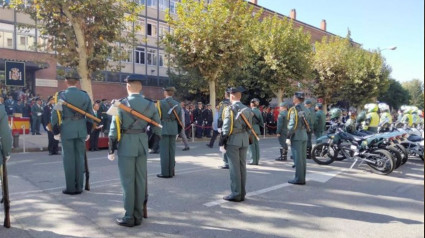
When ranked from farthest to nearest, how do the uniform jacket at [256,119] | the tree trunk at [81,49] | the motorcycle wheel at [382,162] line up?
1. the tree trunk at [81,49]
2. the motorcycle wheel at [382,162]
3. the uniform jacket at [256,119]

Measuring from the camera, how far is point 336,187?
7.66 meters

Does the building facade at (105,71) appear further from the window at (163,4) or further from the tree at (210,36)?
the tree at (210,36)

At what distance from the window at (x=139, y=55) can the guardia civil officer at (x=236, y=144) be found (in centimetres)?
3108

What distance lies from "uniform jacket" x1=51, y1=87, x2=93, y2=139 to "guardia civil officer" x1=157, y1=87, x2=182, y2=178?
194cm

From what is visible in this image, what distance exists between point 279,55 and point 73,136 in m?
19.8

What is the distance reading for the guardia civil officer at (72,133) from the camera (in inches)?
253

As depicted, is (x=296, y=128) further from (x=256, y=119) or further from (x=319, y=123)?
(x=319, y=123)

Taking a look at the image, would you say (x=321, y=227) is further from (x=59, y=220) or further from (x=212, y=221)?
(x=59, y=220)

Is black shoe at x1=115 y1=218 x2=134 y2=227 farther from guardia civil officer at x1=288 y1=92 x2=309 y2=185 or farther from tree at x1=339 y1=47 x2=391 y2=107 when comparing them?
tree at x1=339 y1=47 x2=391 y2=107

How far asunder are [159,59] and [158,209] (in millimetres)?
33570

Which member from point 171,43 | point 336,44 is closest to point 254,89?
point 171,43

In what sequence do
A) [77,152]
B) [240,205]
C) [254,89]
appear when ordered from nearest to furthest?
[240,205] < [77,152] < [254,89]

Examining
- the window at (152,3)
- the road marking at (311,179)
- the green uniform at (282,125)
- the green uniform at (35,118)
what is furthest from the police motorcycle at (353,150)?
the window at (152,3)

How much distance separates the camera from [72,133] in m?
6.45
